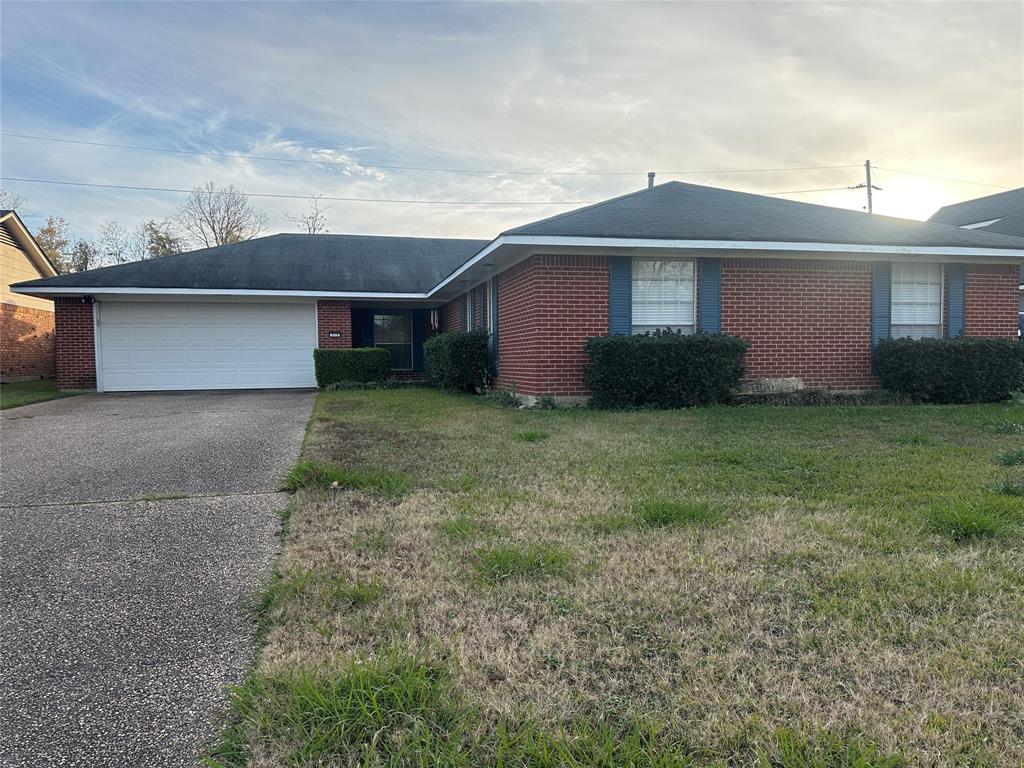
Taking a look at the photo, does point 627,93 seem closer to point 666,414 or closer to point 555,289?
point 555,289

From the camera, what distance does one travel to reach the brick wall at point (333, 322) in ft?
53.2

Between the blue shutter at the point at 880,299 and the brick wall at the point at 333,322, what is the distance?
478 inches

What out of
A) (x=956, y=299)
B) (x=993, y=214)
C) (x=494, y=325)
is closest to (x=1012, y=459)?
(x=956, y=299)

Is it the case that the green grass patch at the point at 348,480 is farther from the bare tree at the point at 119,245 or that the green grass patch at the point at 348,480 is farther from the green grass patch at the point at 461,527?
the bare tree at the point at 119,245

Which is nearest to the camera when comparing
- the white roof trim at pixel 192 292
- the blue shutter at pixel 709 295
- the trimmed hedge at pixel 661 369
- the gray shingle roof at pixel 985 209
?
the trimmed hedge at pixel 661 369

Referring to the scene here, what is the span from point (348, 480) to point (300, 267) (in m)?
13.6

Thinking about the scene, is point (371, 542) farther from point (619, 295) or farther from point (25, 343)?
point (25, 343)

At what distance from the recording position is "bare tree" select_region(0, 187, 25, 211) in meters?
32.7

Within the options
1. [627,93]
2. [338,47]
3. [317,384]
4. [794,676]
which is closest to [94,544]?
[794,676]

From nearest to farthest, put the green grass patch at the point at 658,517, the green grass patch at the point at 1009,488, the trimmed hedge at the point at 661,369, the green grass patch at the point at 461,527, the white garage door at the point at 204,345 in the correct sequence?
the green grass patch at the point at 461,527, the green grass patch at the point at 658,517, the green grass patch at the point at 1009,488, the trimmed hedge at the point at 661,369, the white garage door at the point at 204,345

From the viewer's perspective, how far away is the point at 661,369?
914cm

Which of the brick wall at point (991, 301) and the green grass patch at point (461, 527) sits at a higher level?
the brick wall at point (991, 301)

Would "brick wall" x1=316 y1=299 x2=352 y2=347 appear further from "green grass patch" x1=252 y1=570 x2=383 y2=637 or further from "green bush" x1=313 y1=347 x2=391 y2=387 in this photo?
"green grass patch" x1=252 y1=570 x2=383 y2=637

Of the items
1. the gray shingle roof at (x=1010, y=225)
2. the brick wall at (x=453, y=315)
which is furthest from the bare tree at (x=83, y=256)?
the gray shingle roof at (x=1010, y=225)
